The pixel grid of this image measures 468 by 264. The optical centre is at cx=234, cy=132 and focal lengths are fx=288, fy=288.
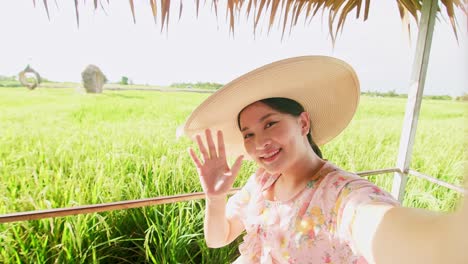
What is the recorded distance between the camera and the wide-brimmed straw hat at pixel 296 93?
0.75 meters

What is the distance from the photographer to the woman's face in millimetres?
729

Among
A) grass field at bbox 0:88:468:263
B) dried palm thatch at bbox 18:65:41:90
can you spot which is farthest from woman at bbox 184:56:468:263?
dried palm thatch at bbox 18:65:41:90

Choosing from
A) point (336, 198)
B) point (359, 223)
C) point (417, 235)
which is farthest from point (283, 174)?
point (417, 235)

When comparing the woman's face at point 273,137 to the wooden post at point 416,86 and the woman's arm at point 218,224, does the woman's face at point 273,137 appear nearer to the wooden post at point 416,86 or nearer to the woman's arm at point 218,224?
the woman's arm at point 218,224

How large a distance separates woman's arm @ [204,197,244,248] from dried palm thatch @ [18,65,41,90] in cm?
190

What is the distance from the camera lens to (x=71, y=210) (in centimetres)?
86

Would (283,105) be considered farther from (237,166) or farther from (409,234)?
(409,234)

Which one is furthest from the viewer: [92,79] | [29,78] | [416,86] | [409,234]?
[92,79]

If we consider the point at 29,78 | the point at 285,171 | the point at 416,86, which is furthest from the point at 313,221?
the point at 29,78

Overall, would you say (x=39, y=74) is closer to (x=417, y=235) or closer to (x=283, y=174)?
(x=283, y=174)

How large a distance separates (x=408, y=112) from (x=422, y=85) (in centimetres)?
15

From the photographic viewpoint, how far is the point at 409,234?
34 cm

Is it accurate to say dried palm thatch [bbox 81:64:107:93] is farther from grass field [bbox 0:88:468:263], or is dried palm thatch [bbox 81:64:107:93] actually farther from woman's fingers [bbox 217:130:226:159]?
woman's fingers [bbox 217:130:226:159]

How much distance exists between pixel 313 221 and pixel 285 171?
16 centimetres
